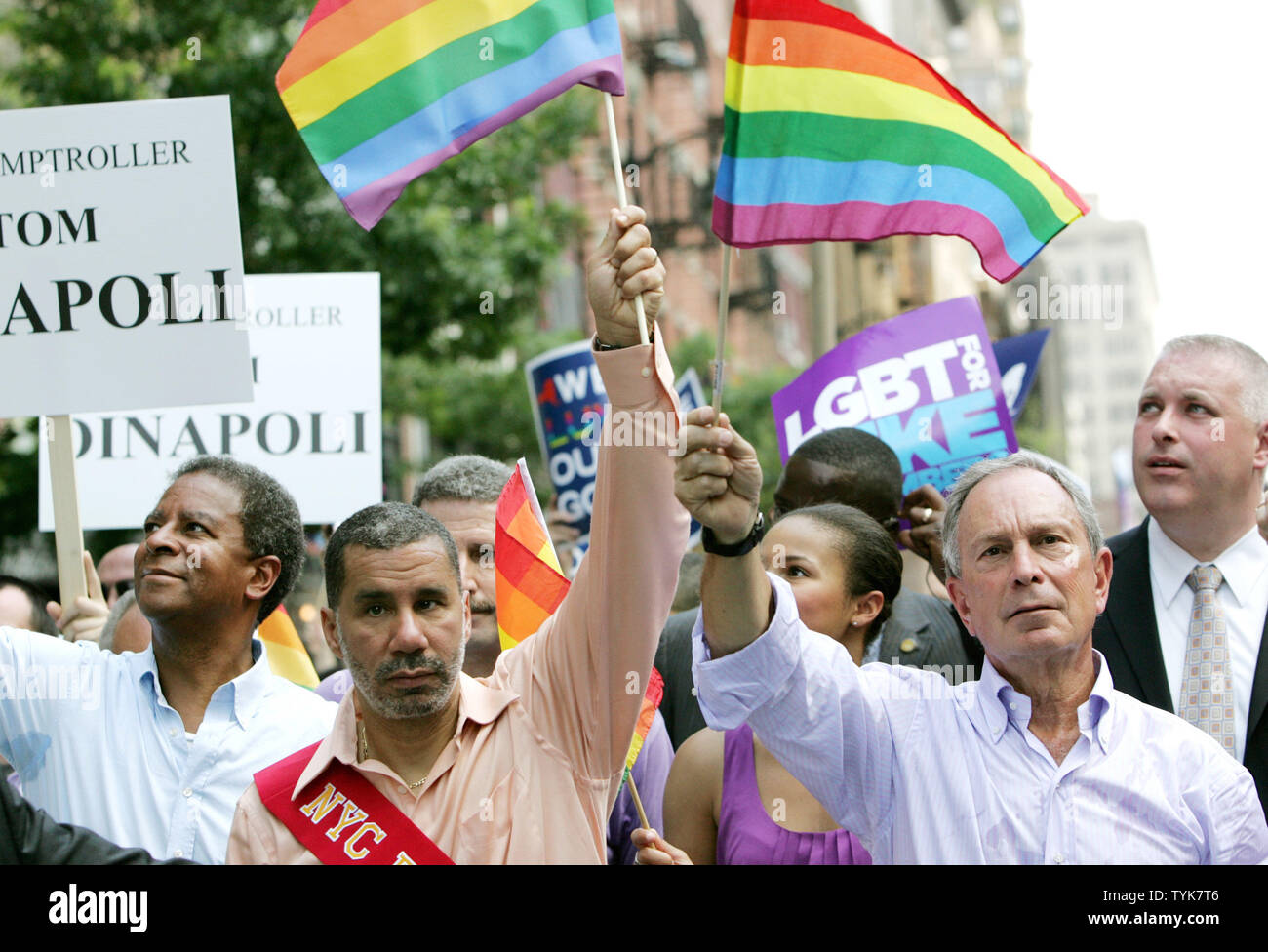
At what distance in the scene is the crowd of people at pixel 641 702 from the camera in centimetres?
278

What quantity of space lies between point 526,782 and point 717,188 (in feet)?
3.95

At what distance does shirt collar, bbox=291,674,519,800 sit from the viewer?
2.99m

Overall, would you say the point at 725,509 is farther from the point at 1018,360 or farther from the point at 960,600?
the point at 1018,360

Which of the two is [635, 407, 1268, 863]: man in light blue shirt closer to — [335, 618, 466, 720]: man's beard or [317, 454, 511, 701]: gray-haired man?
[335, 618, 466, 720]: man's beard

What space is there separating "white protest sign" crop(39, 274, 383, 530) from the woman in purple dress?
217 centimetres

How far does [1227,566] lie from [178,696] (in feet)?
8.28

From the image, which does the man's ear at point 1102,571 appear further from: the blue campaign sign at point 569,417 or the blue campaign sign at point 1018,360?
the blue campaign sign at point 1018,360

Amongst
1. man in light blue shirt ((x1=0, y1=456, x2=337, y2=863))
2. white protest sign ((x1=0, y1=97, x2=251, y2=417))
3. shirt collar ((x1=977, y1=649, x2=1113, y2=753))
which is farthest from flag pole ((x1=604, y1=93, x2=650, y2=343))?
white protest sign ((x1=0, y1=97, x2=251, y2=417))

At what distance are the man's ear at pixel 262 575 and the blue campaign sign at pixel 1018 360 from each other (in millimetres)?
3624

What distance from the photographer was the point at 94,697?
348cm

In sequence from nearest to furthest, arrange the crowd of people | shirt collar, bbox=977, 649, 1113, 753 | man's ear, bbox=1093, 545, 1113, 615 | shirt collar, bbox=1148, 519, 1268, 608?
the crowd of people, shirt collar, bbox=977, 649, 1113, 753, man's ear, bbox=1093, 545, 1113, 615, shirt collar, bbox=1148, 519, 1268, 608

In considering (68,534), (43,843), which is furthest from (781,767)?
(68,534)

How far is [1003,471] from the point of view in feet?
10.1

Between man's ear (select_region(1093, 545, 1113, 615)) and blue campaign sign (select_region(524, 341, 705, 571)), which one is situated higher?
blue campaign sign (select_region(524, 341, 705, 571))
